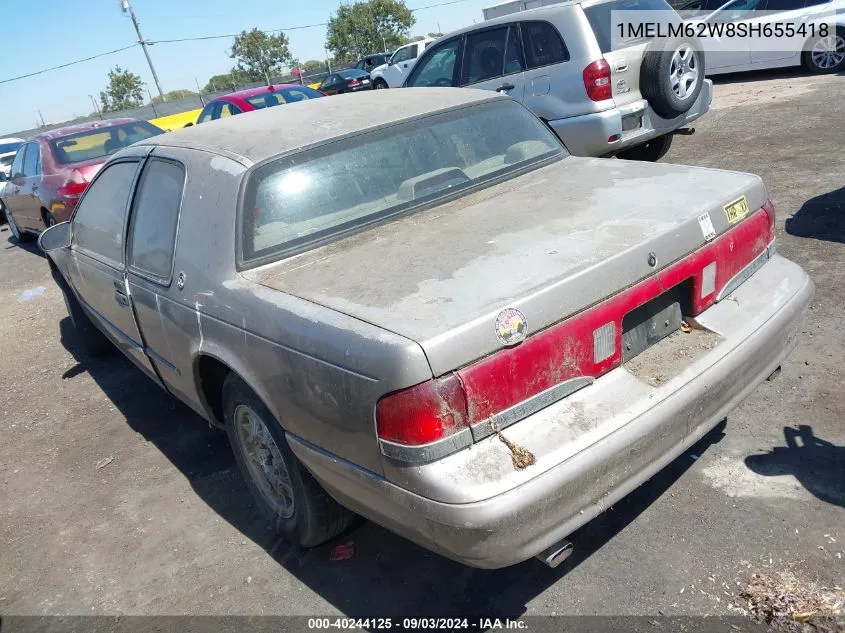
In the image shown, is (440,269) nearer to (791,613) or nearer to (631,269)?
(631,269)

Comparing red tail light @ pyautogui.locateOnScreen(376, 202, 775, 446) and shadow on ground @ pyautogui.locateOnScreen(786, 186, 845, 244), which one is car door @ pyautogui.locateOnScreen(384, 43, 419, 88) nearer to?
shadow on ground @ pyautogui.locateOnScreen(786, 186, 845, 244)

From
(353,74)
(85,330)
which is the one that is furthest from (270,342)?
(353,74)

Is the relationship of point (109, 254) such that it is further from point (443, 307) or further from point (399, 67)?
point (399, 67)

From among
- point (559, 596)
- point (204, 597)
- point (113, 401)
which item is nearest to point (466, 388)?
point (559, 596)

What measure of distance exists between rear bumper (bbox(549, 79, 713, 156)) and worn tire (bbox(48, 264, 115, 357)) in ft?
15.1

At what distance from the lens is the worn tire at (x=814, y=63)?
1140 centimetres

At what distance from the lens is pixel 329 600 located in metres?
2.82

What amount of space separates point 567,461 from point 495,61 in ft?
21.6

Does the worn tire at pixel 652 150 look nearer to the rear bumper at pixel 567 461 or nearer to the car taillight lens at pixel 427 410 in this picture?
the rear bumper at pixel 567 461

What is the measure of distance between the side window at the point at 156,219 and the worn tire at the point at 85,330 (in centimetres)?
208

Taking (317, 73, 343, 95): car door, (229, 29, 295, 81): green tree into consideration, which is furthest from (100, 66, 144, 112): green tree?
(317, 73, 343, 95): car door

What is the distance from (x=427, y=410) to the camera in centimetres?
212

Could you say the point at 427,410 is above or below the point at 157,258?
below

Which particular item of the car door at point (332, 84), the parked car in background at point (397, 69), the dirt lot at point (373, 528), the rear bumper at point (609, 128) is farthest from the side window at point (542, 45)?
the car door at point (332, 84)
